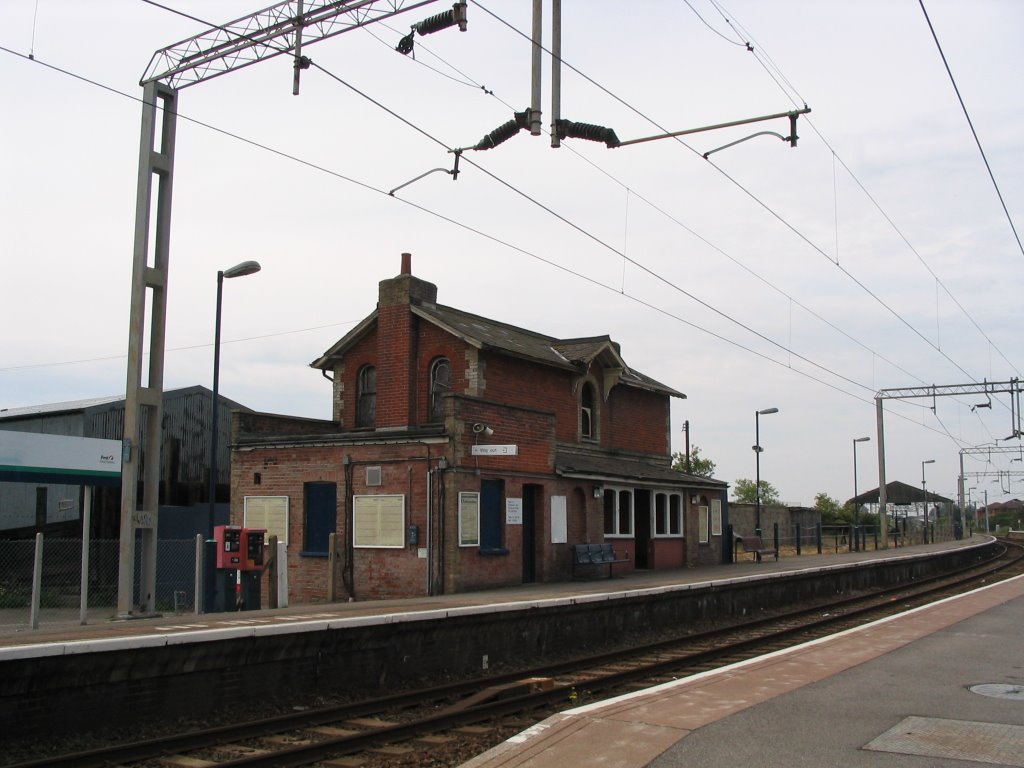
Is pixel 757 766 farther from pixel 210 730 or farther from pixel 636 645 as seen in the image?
pixel 636 645

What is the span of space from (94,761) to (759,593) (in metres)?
16.1

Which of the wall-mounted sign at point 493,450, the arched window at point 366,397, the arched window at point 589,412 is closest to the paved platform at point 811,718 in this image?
the wall-mounted sign at point 493,450

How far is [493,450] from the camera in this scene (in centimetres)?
2070

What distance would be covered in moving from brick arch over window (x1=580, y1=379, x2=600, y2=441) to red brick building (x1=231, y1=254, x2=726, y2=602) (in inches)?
1.7

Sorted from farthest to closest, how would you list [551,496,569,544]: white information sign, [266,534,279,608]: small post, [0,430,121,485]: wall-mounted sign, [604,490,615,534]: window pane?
[604,490,615,534]: window pane → [551,496,569,544]: white information sign → [266,534,279,608]: small post → [0,430,121,485]: wall-mounted sign

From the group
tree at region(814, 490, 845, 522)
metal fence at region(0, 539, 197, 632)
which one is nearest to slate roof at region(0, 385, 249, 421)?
metal fence at region(0, 539, 197, 632)

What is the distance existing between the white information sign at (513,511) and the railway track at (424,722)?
255 inches

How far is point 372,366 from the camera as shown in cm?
2666

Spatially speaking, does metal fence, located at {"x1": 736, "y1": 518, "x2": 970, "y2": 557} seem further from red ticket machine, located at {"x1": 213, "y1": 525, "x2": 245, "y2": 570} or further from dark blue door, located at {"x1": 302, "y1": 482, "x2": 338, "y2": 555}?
red ticket machine, located at {"x1": 213, "y1": 525, "x2": 245, "y2": 570}

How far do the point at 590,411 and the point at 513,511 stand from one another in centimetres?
777

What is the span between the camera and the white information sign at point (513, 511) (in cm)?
2208

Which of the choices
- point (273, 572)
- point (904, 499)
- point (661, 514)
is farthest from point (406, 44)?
point (904, 499)

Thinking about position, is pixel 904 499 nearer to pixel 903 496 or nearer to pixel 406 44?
pixel 903 496

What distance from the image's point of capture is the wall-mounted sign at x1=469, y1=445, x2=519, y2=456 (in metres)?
20.4
